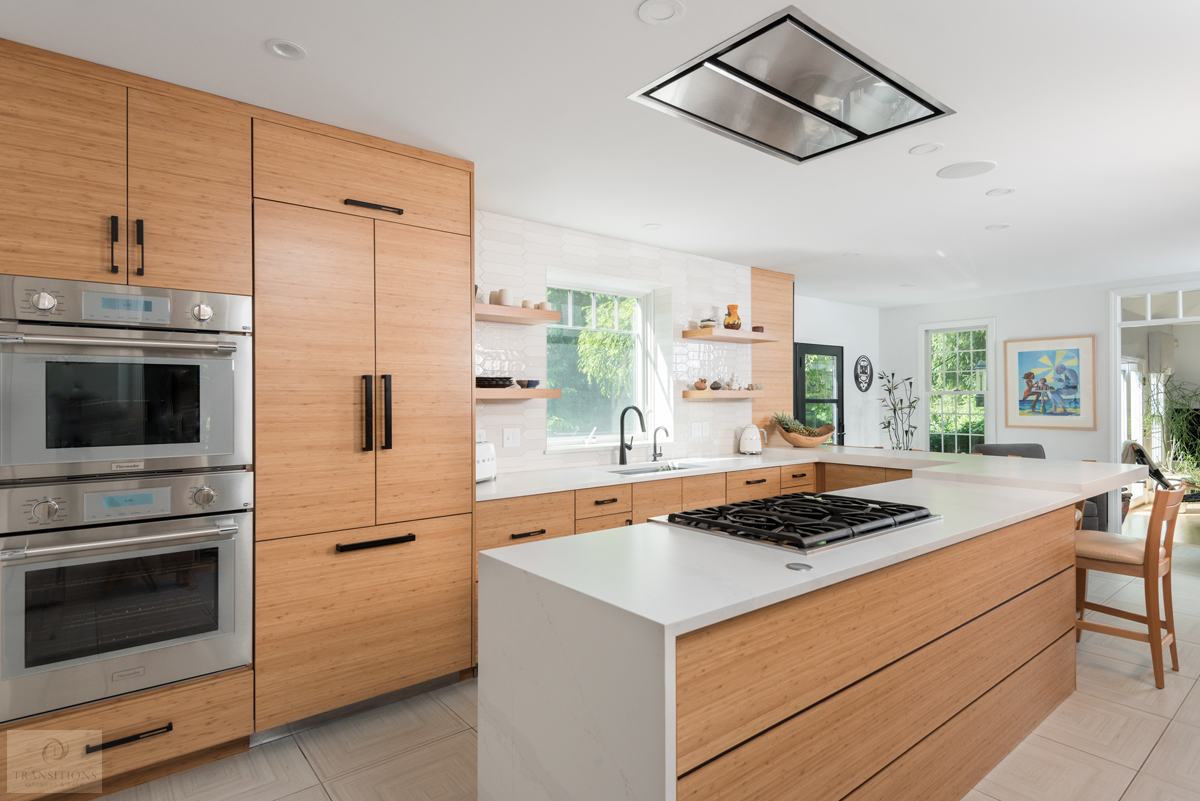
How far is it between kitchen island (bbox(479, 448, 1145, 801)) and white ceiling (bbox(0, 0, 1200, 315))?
5.11 feet

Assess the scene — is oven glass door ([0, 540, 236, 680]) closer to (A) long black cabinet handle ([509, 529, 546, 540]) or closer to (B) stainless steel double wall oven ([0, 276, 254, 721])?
(B) stainless steel double wall oven ([0, 276, 254, 721])

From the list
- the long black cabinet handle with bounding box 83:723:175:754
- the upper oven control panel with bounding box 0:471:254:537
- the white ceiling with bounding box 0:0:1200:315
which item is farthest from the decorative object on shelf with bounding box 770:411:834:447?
the long black cabinet handle with bounding box 83:723:175:754

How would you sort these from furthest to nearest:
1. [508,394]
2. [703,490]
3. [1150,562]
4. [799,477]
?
[799,477] < [703,490] < [508,394] < [1150,562]

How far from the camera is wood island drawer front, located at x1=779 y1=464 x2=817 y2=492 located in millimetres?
4480

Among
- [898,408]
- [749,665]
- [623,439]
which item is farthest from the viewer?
[898,408]

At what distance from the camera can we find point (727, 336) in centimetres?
486

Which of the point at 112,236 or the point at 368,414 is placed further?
the point at 368,414

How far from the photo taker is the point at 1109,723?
8.04 feet

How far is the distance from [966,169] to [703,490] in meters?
2.25

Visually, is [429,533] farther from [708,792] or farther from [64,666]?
[708,792]

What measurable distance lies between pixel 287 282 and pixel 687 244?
294 centimetres

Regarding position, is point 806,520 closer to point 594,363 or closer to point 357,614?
point 357,614

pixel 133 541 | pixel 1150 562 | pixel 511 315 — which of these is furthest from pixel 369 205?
pixel 1150 562

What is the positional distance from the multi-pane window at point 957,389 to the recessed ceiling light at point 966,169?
191 inches
